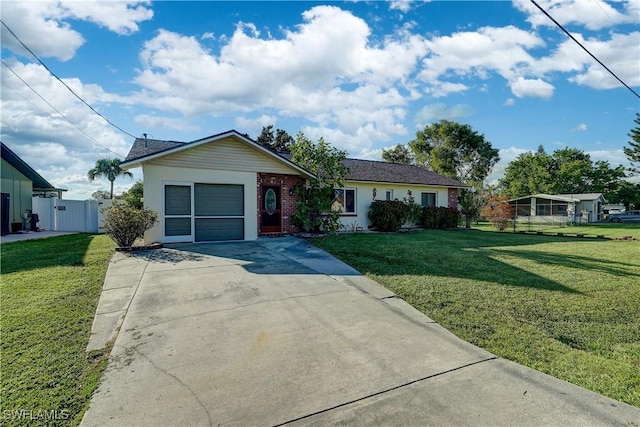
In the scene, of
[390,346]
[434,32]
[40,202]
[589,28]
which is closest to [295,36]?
[434,32]

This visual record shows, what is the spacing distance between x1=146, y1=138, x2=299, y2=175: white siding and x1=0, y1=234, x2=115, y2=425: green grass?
448cm

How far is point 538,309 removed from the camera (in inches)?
207

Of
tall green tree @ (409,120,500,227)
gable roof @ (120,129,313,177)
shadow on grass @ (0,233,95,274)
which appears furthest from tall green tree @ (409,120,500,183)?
shadow on grass @ (0,233,95,274)

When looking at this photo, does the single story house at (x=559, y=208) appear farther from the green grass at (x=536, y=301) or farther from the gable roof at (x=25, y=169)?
the gable roof at (x=25, y=169)

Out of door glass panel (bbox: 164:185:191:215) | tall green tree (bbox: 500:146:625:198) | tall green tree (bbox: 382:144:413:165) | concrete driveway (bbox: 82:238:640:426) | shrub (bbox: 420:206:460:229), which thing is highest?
tall green tree (bbox: 382:144:413:165)

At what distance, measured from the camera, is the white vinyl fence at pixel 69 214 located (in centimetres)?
1786

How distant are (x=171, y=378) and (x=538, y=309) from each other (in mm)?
5454

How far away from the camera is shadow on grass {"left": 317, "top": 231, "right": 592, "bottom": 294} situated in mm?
7207

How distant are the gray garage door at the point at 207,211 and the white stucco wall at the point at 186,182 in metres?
0.17

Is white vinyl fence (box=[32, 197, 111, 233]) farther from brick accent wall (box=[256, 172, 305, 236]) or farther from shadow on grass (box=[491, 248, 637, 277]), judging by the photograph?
shadow on grass (box=[491, 248, 637, 277])

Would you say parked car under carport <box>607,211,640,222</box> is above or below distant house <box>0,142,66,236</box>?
below

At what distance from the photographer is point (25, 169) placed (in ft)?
59.3

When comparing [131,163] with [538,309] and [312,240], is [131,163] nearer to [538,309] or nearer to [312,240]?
[312,240]

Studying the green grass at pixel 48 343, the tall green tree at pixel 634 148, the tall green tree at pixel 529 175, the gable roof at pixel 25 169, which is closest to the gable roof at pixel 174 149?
the green grass at pixel 48 343
